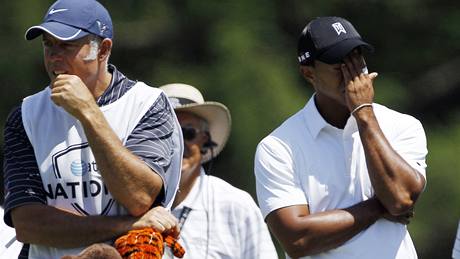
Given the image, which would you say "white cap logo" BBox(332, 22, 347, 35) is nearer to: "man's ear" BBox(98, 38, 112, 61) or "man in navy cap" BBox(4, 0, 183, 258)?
"man in navy cap" BBox(4, 0, 183, 258)

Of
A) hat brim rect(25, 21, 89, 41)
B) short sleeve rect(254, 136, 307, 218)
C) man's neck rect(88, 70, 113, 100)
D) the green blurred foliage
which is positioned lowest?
the green blurred foliage

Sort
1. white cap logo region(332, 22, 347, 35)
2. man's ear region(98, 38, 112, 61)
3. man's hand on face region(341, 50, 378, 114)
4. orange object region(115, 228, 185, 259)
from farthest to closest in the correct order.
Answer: white cap logo region(332, 22, 347, 35) → man's hand on face region(341, 50, 378, 114) → man's ear region(98, 38, 112, 61) → orange object region(115, 228, 185, 259)

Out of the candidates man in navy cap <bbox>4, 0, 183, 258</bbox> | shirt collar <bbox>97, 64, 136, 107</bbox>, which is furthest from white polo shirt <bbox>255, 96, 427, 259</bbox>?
shirt collar <bbox>97, 64, 136, 107</bbox>

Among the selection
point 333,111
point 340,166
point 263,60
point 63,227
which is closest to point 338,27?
point 333,111

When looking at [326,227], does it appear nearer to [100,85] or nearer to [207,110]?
[100,85]

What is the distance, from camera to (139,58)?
10242mm

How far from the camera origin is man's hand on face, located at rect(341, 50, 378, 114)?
221 inches

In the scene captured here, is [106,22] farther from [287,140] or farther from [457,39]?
[457,39]

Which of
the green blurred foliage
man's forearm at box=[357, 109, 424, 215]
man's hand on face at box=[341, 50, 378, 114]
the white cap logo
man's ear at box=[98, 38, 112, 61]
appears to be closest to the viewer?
man's ear at box=[98, 38, 112, 61]

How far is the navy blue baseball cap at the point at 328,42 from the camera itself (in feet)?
18.6

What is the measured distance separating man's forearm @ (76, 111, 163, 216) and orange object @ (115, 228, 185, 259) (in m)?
0.10

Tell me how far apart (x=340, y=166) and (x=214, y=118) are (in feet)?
6.08

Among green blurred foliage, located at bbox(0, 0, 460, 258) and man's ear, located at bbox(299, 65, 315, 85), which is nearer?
man's ear, located at bbox(299, 65, 315, 85)

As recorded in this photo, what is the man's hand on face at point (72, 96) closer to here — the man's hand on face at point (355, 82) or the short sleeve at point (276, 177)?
the short sleeve at point (276, 177)
